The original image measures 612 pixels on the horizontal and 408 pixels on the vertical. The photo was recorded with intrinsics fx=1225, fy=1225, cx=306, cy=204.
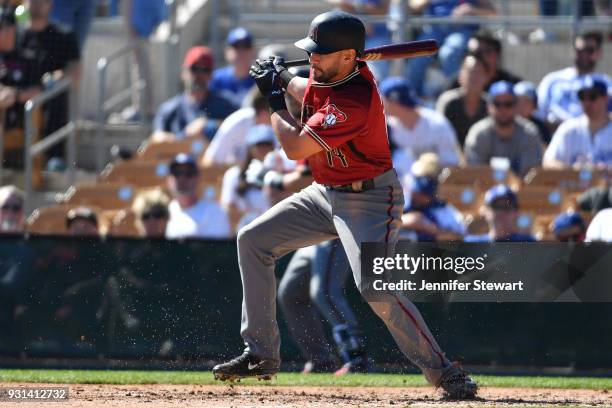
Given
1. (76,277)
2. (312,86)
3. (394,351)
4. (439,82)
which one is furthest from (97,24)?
(312,86)

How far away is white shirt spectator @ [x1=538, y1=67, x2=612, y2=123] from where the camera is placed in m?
10.4

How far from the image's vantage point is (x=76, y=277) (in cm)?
824

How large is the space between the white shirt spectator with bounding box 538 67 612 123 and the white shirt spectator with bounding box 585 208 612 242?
2.05 m

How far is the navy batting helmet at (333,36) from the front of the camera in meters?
6.03

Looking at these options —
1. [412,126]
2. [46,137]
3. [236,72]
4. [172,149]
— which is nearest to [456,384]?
[412,126]

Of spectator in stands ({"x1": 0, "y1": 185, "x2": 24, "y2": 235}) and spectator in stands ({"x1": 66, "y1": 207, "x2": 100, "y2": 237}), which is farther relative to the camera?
spectator in stands ({"x1": 0, "y1": 185, "x2": 24, "y2": 235})

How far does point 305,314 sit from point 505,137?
2753mm

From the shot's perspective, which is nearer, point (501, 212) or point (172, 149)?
point (501, 212)

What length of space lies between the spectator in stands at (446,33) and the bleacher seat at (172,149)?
2.07 m

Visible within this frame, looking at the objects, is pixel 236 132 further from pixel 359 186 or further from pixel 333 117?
pixel 333 117

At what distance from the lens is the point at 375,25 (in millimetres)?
11352

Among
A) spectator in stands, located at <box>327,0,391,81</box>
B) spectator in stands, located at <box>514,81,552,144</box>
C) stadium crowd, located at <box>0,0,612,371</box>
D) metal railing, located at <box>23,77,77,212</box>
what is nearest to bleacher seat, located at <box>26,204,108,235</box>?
stadium crowd, located at <box>0,0,612,371</box>

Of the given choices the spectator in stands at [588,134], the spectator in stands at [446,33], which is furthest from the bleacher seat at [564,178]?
the spectator in stands at [446,33]

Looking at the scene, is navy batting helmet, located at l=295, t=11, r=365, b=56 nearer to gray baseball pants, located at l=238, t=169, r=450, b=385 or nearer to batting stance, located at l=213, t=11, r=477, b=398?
batting stance, located at l=213, t=11, r=477, b=398
